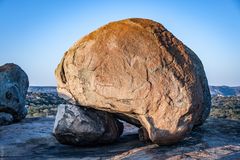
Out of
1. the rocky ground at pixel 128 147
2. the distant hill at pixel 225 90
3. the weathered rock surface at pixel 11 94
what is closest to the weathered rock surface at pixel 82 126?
the rocky ground at pixel 128 147

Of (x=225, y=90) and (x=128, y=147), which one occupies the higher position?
(x=128, y=147)

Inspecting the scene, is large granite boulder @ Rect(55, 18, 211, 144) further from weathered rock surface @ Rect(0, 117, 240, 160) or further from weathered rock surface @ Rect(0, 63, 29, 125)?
weathered rock surface @ Rect(0, 63, 29, 125)

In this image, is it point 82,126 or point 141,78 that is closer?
point 141,78

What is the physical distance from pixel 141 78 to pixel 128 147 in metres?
2.02

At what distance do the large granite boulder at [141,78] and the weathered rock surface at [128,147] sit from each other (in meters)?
0.57

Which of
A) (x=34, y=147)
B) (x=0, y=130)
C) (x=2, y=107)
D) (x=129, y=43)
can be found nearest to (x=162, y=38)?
(x=129, y=43)

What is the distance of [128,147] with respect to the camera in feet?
34.0

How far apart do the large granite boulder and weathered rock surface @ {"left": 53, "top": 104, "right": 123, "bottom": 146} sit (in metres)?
0.34

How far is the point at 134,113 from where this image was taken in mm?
10086

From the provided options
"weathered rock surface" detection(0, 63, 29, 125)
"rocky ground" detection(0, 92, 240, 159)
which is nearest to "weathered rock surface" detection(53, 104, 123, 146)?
"rocky ground" detection(0, 92, 240, 159)

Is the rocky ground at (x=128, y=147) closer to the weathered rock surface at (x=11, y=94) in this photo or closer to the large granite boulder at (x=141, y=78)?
the large granite boulder at (x=141, y=78)

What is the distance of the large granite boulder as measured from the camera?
379 inches

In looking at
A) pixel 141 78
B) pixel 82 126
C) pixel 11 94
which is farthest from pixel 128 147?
Result: pixel 11 94

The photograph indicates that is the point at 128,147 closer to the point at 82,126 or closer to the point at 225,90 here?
the point at 82,126
